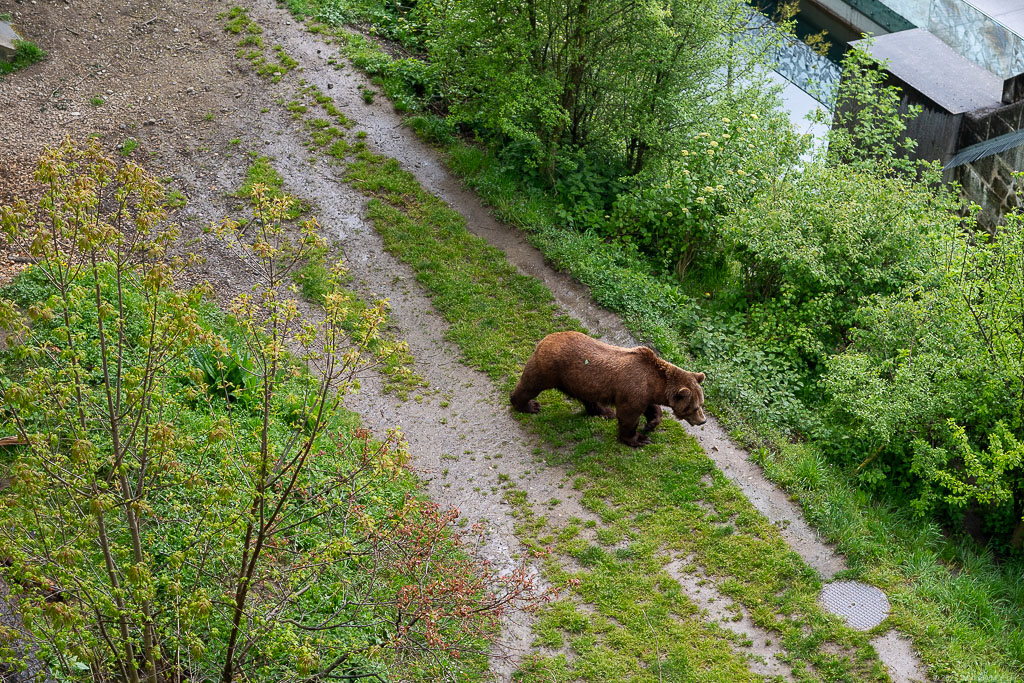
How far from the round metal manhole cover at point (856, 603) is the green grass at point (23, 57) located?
17755mm

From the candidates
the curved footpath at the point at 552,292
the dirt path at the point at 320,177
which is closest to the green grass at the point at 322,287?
the dirt path at the point at 320,177

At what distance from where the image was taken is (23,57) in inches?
704

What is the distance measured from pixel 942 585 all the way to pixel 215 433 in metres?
8.52

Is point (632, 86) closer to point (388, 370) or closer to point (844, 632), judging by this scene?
point (388, 370)

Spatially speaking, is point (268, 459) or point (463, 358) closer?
point (268, 459)

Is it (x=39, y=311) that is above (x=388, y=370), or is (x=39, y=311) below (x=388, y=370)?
above

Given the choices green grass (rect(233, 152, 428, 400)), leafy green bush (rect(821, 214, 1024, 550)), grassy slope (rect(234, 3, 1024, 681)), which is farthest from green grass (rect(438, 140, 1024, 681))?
green grass (rect(233, 152, 428, 400))

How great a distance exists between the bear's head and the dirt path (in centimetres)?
66

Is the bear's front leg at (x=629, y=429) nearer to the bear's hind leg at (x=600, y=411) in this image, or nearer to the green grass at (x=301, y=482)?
the bear's hind leg at (x=600, y=411)

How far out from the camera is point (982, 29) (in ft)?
66.7

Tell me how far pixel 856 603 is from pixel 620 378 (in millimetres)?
3785

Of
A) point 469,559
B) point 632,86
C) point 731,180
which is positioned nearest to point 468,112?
point 632,86

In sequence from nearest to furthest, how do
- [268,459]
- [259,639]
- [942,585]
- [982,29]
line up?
[268,459] → [259,639] → [942,585] → [982,29]

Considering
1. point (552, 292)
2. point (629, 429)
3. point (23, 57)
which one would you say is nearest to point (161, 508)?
point (629, 429)
